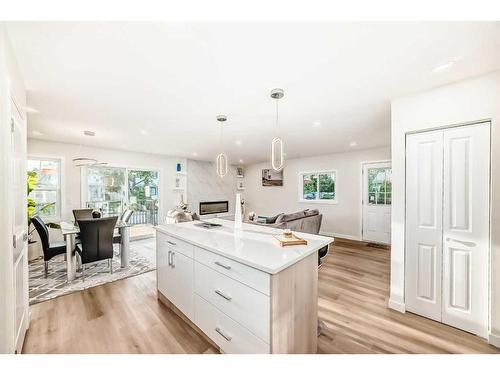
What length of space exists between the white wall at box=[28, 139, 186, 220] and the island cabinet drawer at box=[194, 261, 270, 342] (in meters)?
4.46

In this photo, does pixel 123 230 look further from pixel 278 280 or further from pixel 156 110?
pixel 278 280

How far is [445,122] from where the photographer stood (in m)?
1.96

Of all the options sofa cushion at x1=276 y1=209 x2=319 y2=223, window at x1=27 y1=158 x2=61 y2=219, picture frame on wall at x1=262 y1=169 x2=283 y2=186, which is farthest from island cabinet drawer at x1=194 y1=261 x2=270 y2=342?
picture frame on wall at x1=262 y1=169 x2=283 y2=186

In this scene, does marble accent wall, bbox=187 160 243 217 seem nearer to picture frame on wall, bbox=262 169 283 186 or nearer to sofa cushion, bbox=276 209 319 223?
picture frame on wall, bbox=262 169 283 186

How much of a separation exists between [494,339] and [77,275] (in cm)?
499

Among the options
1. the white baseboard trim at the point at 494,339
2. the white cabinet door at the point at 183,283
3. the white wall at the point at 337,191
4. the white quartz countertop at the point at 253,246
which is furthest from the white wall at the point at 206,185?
the white baseboard trim at the point at 494,339

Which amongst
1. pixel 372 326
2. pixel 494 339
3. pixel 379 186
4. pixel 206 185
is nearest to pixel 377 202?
pixel 379 186

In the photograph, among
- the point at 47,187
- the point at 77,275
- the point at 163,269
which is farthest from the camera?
the point at 47,187

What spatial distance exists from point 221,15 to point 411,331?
2.97m

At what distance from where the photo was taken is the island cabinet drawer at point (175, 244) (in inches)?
75.8

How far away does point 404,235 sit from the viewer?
87.7 inches

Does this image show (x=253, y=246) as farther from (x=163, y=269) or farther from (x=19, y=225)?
(x=19, y=225)

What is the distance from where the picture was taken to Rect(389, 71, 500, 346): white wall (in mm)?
1721
